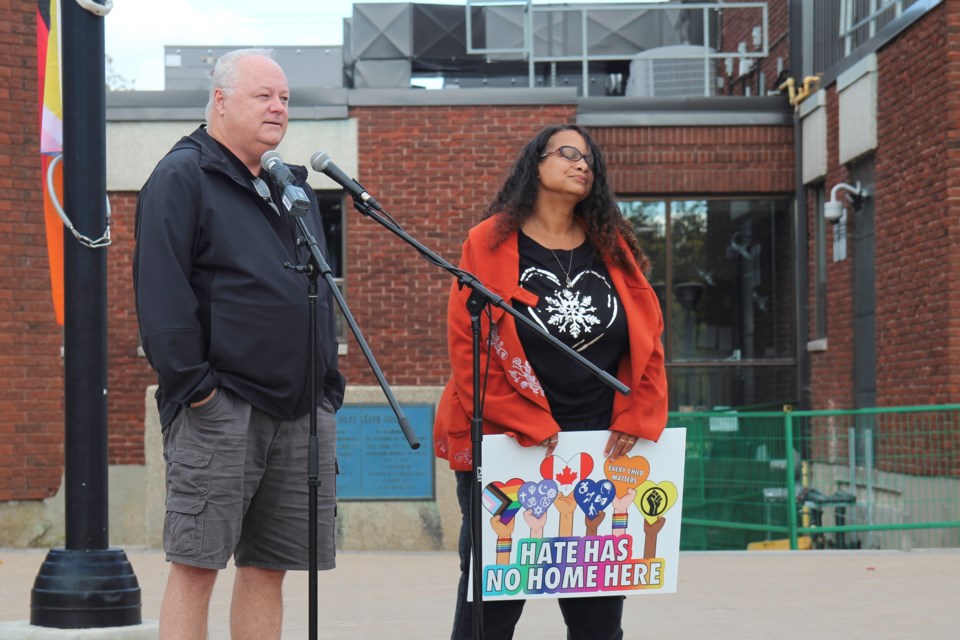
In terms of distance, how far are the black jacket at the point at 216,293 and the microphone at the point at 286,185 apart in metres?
0.12

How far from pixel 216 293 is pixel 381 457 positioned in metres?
8.39

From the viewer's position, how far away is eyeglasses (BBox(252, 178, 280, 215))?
166 inches

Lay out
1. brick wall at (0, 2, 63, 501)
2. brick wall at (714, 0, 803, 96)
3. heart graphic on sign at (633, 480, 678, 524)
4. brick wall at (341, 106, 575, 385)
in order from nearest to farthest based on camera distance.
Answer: heart graphic on sign at (633, 480, 678, 524) → brick wall at (0, 2, 63, 501) → brick wall at (341, 106, 575, 385) → brick wall at (714, 0, 803, 96)

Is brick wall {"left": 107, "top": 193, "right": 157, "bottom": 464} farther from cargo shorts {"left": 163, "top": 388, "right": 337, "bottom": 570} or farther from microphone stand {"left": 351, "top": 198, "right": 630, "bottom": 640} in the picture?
microphone stand {"left": 351, "top": 198, "right": 630, "bottom": 640}

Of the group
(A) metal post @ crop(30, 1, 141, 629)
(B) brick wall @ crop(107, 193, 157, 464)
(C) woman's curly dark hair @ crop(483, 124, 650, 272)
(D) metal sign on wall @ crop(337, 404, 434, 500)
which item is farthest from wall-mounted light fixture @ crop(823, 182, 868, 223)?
(C) woman's curly dark hair @ crop(483, 124, 650, 272)

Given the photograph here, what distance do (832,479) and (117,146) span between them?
336 inches

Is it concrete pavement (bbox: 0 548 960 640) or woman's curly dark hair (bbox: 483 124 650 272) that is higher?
woman's curly dark hair (bbox: 483 124 650 272)

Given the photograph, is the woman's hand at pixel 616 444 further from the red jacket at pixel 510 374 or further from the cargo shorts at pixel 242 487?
the cargo shorts at pixel 242 487

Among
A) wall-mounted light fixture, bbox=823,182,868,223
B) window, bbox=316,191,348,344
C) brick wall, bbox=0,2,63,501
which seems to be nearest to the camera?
brick wall, bbox=0,2,63,501

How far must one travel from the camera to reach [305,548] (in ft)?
14.1

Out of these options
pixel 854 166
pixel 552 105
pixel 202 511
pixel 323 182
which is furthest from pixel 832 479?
pixel 202 511

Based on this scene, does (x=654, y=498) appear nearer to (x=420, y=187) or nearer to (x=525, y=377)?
(x=525, y=377)

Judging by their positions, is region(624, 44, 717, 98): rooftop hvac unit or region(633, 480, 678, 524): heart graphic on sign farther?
region(624, 44, 717, 98): rooftop hvac unit

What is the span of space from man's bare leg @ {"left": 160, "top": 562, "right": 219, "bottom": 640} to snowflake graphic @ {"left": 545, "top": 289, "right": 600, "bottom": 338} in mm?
1297
